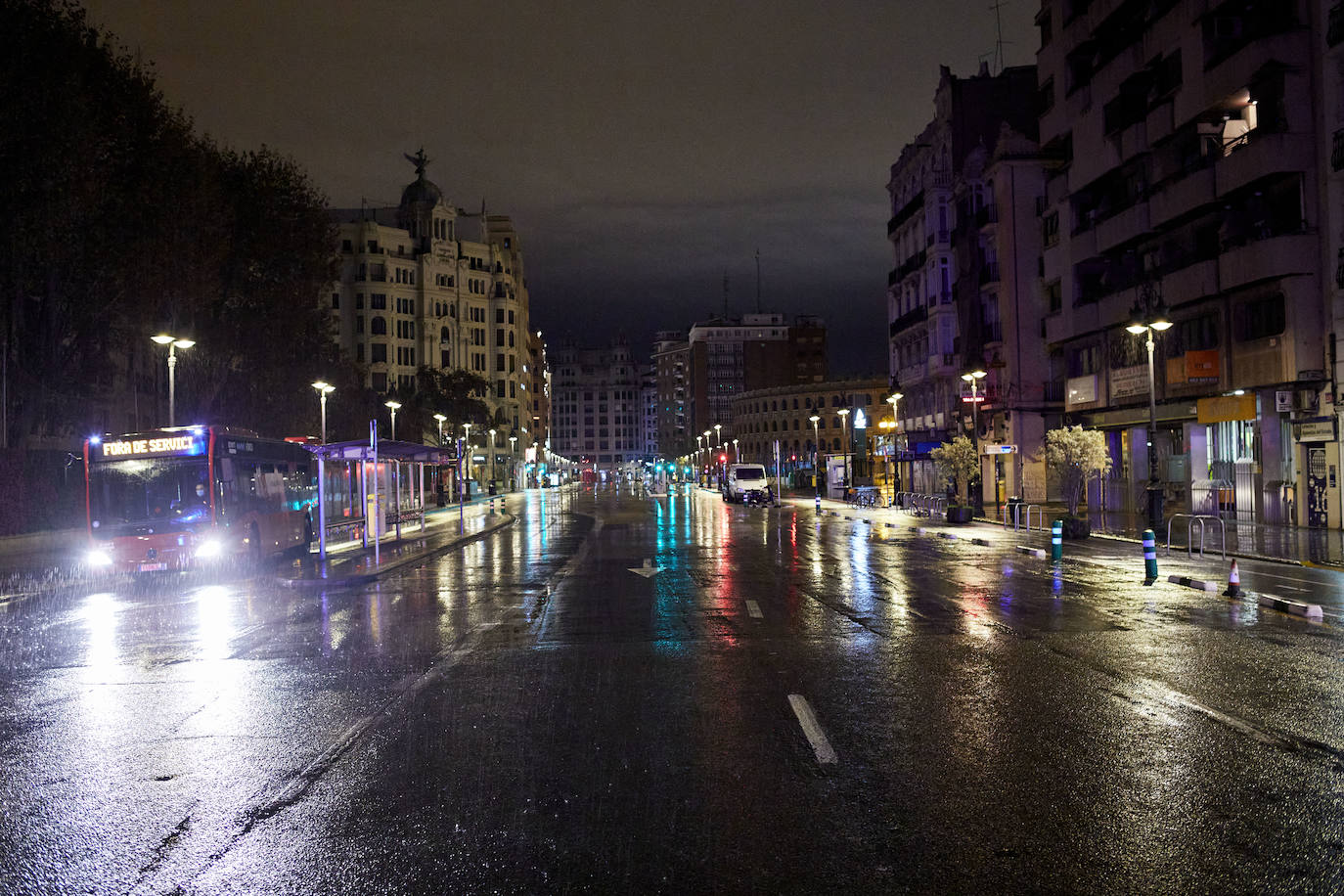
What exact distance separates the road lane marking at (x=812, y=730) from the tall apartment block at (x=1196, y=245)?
2190cm

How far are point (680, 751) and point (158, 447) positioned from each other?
1911 cm

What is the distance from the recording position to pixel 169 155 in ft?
125

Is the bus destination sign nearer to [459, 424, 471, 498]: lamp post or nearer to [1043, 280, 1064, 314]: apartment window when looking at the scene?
[1043, 280, 1064, 314]: apartment window

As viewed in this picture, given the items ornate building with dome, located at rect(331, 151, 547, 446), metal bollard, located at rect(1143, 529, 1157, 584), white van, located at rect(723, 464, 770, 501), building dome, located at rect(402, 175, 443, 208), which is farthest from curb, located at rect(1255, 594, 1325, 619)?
building dome, located at rect(402, 175, 443, 208)

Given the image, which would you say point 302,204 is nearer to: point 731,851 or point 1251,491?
point 1251,491

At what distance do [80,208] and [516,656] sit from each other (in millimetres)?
28640

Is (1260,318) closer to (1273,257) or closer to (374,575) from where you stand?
(1273,257)

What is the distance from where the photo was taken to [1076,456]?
3534cm

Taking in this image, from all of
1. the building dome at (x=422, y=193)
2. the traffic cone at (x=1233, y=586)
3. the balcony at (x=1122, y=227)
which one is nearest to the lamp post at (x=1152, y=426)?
the traffic cone at (x=1233, y=586)

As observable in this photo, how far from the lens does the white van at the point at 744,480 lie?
64.8 meters

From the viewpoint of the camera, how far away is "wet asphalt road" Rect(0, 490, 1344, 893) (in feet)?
17.5

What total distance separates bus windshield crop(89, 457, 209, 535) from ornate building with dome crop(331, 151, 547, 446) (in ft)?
252

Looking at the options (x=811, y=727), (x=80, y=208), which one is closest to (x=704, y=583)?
(x=811, y=727)

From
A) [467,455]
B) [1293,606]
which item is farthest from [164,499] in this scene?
[467,455]
